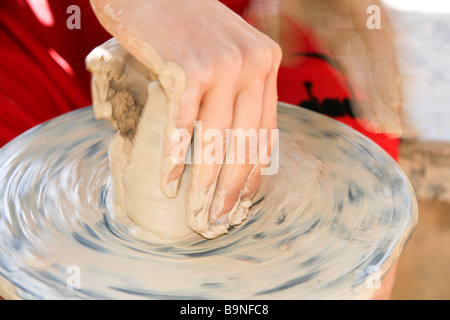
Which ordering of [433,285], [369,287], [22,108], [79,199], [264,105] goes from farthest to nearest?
[433,285] → [22,108] → [79,199] → [264,105] → [369,287]

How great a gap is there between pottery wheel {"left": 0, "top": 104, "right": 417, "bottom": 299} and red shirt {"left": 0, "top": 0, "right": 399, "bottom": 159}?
287mm

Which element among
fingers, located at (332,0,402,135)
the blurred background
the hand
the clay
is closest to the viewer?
the hand

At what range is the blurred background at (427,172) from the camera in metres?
2.20

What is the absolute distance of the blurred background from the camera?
220 centimetres

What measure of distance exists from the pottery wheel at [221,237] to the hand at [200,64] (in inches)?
4.7

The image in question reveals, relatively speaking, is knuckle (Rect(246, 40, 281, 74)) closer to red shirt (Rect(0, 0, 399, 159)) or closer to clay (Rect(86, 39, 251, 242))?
clay (Rect(86, 39, 251, 242))

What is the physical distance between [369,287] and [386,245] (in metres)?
0.11

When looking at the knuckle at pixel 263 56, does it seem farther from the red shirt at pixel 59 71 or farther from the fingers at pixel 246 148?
the red shirt at pixel 59 71

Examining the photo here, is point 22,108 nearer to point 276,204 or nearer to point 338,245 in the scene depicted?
point 276,204

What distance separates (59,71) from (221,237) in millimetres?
827

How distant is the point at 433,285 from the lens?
2230 mm

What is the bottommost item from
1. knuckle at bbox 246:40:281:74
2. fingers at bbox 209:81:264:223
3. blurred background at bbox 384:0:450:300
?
blurred background at bbox 384:0:450:300

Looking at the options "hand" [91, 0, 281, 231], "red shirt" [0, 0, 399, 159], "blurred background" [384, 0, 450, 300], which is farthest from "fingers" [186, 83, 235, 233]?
"blurred background" [384, 0, 450, 300]

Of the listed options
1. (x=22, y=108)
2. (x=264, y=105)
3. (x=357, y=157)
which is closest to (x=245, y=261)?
(x=264, y=105)
